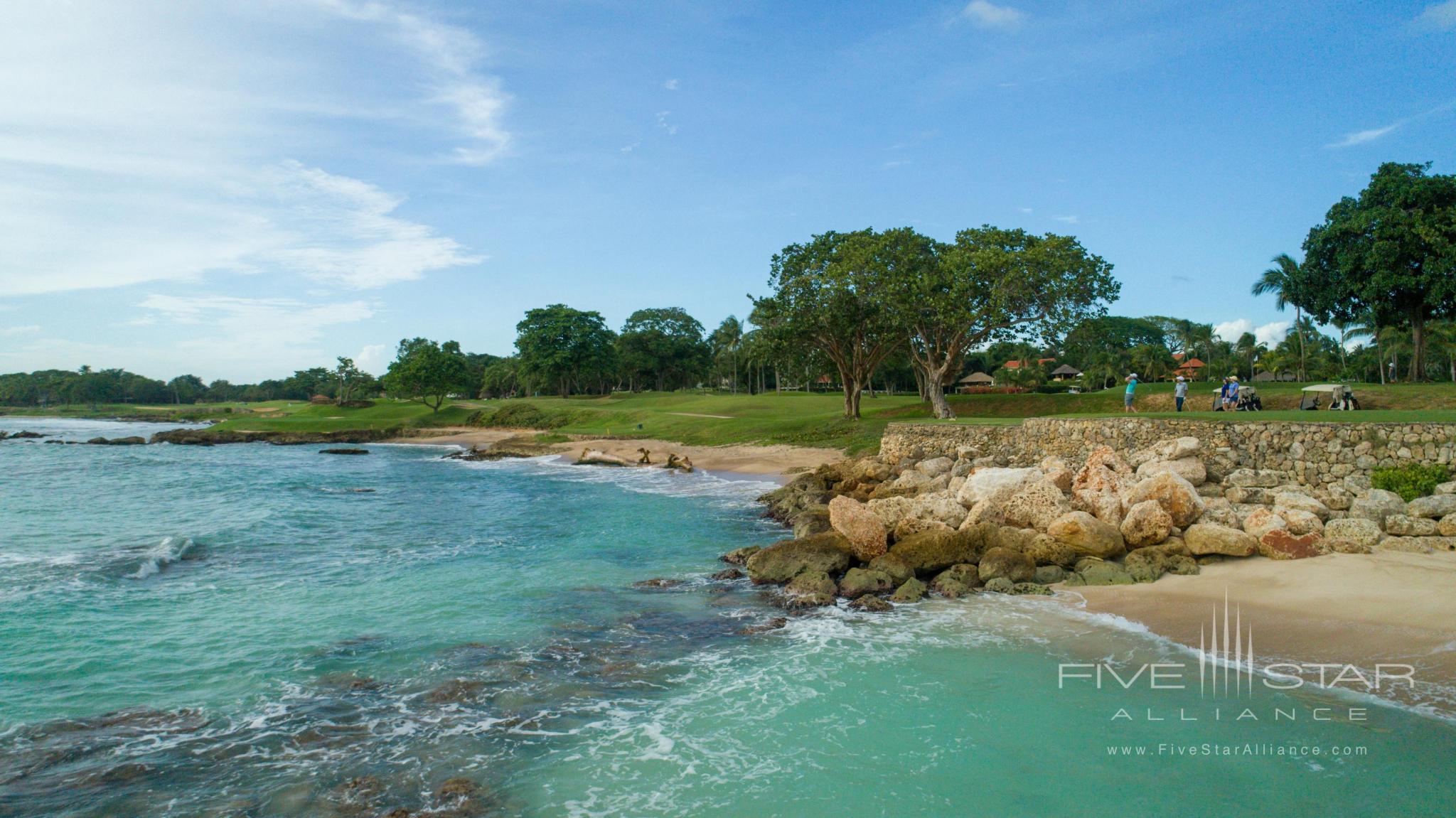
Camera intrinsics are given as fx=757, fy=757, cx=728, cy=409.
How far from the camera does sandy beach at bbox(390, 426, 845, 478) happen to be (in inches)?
1451

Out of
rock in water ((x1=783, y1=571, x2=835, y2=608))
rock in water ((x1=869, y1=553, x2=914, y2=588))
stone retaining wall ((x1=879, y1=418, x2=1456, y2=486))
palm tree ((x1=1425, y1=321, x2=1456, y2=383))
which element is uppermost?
palm tree ((x1=1425, y1=321, x2=1456, y2=383))

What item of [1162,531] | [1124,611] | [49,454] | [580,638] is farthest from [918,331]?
[49,454]

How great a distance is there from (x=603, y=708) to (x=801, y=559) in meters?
6.94

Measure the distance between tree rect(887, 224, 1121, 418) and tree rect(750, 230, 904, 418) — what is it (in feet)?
4.54

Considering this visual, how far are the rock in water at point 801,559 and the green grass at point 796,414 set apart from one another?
1149cm

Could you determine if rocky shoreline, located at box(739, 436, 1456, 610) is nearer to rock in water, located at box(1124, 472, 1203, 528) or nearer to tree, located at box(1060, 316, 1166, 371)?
rock in water, located at box(1124, 472, 1203, 528)

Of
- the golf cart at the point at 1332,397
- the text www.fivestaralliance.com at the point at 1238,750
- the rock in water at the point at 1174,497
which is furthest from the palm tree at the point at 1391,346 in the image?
the text www.fivestaralliance.com at the point at 1238,750

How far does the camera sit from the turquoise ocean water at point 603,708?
7.36 m

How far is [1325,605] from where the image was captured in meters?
11.7

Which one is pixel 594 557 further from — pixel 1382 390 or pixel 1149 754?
pixel 1382 390

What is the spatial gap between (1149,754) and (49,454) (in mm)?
65173

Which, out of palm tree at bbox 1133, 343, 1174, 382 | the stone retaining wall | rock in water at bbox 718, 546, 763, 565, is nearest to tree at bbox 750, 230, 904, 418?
the stone retaining wall

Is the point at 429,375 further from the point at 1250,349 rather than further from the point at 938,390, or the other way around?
the point at 1250,349

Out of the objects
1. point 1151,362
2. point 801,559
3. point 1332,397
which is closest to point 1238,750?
point 801,559
